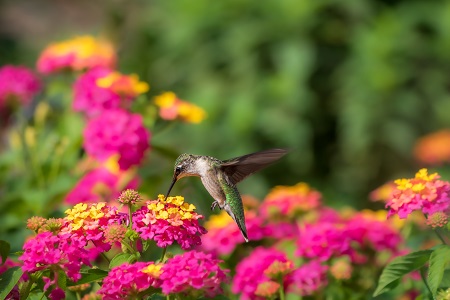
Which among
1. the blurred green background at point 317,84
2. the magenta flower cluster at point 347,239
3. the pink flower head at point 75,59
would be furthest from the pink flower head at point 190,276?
the blurred green background at point 317,84

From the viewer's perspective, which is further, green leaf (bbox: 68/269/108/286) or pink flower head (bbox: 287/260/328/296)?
pink flower head (bbox: 287/260/328/296)

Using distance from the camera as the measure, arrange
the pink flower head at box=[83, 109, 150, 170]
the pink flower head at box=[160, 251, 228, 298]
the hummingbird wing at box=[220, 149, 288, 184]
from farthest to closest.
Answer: the pink flower head at box=[83, 109, 150, 170], the hummingbird wing at box=[220, 149, 288, 184], the pink flower head at box=[160, 251, 228, 298]

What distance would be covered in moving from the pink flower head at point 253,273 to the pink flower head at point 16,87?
4.67 ft

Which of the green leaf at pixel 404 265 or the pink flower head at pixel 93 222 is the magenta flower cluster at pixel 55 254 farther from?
the green leaf at pixel 404 265

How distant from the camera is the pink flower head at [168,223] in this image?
5.42 ft

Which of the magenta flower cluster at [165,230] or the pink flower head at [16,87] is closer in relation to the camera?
the magenta flower cluster at [165,230]

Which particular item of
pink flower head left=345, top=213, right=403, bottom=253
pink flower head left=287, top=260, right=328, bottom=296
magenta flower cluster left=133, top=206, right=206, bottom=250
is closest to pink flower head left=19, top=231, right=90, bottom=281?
magenta flower cluster left=133, top=206, right=206, bottom=250

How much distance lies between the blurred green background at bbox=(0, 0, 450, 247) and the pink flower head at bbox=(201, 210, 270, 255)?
208 cm

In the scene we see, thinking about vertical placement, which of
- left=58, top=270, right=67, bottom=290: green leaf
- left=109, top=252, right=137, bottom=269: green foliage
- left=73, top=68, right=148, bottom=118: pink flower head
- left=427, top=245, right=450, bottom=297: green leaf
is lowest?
left=427, top=245, right=450, bottom=297: green leaf

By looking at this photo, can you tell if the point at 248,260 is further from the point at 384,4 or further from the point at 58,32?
the point at 58,32

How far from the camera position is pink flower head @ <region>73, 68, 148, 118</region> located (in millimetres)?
2863

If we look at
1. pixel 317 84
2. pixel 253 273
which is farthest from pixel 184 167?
pixel 317 84

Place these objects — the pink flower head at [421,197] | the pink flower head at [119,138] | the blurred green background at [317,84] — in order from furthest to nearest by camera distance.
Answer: the blurred green background at [317,84]
the pink flower head at [119,138]
the pink flower head at [421,197]

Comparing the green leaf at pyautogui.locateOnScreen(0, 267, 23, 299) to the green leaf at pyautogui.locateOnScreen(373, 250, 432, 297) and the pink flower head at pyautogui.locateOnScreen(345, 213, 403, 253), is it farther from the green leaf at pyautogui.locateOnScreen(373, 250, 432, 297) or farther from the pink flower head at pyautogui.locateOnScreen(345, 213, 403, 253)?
the pink flower head at pyautogui.locateOnScreen(345, 213, 403, 253)
